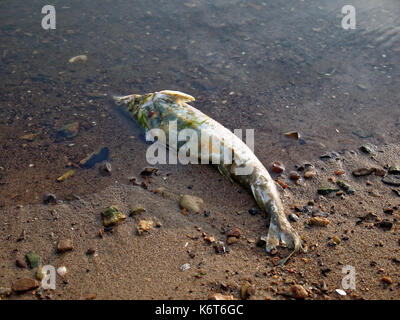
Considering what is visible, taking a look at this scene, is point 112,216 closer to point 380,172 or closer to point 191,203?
point 191,203

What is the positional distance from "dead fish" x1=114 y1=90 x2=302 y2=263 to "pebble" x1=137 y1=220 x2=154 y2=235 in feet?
3.69

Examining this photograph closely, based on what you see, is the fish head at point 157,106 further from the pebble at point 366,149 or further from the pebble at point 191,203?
the pebble at point 366,149

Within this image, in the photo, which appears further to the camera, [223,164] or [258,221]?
[223,164]

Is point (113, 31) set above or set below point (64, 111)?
above

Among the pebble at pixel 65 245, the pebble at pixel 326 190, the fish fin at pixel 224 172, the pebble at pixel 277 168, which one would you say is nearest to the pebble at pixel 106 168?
the pebble at pixel 65 245

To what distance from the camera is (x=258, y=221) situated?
421cm

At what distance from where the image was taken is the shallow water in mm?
5328

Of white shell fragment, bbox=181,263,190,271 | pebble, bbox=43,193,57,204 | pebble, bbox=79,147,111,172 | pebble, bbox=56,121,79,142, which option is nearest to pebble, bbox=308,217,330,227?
white shell fragment, bbox=181,263,190,271

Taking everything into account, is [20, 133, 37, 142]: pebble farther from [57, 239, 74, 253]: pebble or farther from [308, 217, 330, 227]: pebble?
[308, 217, 330, 227]: pebble

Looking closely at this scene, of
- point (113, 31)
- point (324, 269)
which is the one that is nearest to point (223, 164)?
point (324, 269)
